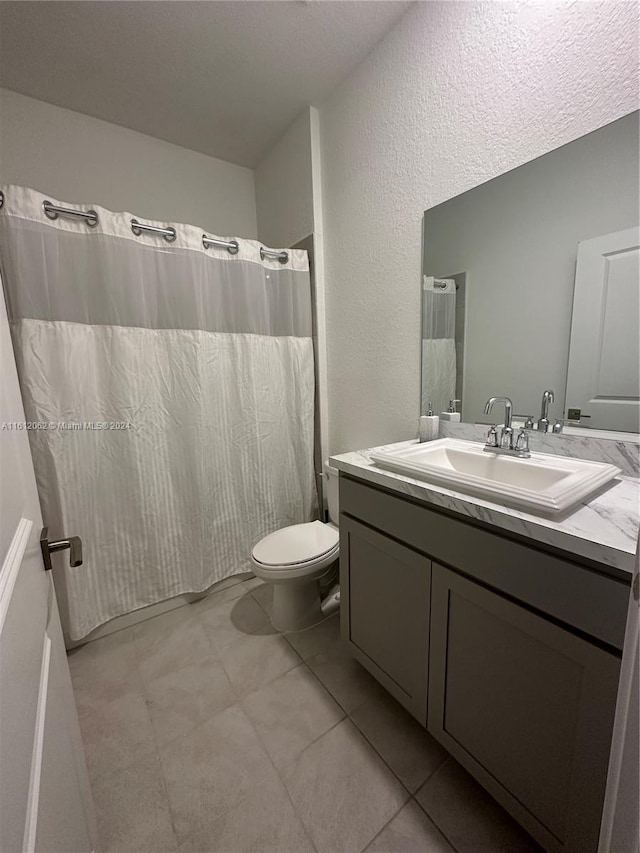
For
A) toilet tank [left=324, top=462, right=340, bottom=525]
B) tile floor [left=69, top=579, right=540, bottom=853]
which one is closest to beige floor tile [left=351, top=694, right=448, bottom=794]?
tile floor [left=69, top=579, right=540, bottom=853]

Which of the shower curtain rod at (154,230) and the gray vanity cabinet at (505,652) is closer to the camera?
the gray vanity cabinet at (505,652)

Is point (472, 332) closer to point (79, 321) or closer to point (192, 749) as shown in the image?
point (79, 321)

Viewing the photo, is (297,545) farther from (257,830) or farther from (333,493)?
(257,830)

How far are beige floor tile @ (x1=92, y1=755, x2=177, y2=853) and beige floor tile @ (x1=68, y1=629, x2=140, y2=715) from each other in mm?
320

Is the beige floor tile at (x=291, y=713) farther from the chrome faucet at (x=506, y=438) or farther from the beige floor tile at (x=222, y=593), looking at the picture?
the chrome faucet at (x=506, y=438)

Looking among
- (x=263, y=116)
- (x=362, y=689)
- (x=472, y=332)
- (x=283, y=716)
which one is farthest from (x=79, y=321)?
(x=362, y=689)

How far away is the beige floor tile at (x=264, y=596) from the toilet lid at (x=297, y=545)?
0.36 meters

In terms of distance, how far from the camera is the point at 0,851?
0.91ft

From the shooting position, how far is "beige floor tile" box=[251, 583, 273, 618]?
179 cm

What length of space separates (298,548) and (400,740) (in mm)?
757

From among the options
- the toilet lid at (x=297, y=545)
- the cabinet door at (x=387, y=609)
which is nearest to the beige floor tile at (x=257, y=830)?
the cabinet door at (x=387, y=609)

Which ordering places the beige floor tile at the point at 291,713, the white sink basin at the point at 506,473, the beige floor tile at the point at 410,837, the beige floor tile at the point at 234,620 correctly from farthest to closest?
1. the beige floor tile at the point at 234,620
2. the beige floor tile at the point at 291,713
3. the beige floor tile at the point at 410,837
4. the white sink basin at the point at 506,473

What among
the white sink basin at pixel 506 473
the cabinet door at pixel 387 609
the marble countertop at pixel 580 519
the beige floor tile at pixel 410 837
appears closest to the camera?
the marble countertop at pixel 580 519

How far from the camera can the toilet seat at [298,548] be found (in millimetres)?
1492
